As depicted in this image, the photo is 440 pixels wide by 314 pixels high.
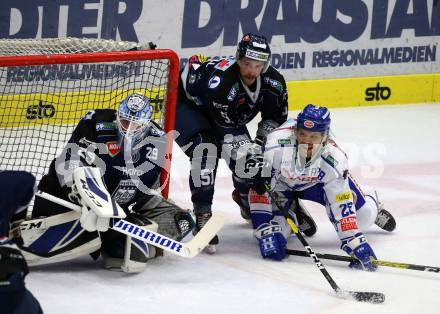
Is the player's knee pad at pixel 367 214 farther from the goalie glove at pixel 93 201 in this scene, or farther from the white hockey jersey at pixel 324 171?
the goalie glove at pixel 93 201

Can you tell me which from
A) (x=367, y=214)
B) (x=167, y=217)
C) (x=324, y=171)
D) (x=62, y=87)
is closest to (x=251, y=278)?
(x=167, y=217)

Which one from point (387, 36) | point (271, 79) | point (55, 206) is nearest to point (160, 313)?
point (55, 206)

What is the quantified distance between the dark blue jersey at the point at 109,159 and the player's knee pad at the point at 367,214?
41.6 inches

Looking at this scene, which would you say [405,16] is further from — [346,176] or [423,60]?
[346,176]

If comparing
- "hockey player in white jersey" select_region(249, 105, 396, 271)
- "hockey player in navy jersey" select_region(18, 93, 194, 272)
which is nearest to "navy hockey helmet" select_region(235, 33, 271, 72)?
"hockey player in white jersey" select_region(249, 105, 396, 271)

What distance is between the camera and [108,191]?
455cm

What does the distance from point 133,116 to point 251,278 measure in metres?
0.85

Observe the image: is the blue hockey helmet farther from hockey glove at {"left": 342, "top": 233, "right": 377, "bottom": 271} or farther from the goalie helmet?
the goalie helmet

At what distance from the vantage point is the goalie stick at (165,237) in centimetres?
432

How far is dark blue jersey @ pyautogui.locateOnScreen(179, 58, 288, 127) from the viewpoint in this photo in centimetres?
496

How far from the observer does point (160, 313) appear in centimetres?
401

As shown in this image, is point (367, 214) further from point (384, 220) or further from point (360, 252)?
point (360, 252)

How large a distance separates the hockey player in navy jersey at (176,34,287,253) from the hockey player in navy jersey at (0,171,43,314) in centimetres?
179

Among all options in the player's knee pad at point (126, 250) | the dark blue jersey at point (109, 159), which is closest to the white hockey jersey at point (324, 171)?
the dark blue jersey at point (109, 159)
